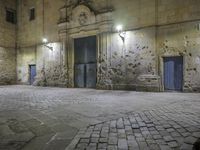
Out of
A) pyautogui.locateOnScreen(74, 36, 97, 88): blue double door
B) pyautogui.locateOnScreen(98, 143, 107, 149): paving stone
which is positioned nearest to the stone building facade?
pyautogui.locateOnScreen(74, 36, 97, 88): blue double door

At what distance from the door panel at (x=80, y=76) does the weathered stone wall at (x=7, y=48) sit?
6.92m

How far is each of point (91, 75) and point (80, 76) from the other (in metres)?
0.90

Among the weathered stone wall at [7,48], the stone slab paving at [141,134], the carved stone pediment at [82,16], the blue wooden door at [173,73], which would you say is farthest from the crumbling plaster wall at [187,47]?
the weathered stone wall at [7,48]

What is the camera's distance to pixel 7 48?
15.5 meters

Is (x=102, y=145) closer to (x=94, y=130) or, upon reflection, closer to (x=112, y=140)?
(x=112, y=140)

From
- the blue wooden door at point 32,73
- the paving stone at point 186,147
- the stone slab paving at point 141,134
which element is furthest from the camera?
the blue wooden door at point 32,73

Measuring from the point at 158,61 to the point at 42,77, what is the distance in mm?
8766

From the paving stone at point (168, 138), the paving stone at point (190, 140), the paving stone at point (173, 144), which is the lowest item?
the paving stone at point (173, 144)

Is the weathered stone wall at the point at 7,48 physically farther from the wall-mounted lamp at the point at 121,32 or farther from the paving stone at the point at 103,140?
the paving stone at the point at 103,140

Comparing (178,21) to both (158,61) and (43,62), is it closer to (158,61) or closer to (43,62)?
(158,61)

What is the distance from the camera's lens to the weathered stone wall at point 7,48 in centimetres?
1502

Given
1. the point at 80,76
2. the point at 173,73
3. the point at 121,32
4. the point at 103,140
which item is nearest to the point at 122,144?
the point at 103,140

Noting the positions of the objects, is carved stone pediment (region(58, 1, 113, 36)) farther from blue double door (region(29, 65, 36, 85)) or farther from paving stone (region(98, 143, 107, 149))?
paving stone (region(98, 143, 107, 149))

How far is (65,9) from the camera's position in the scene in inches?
502
